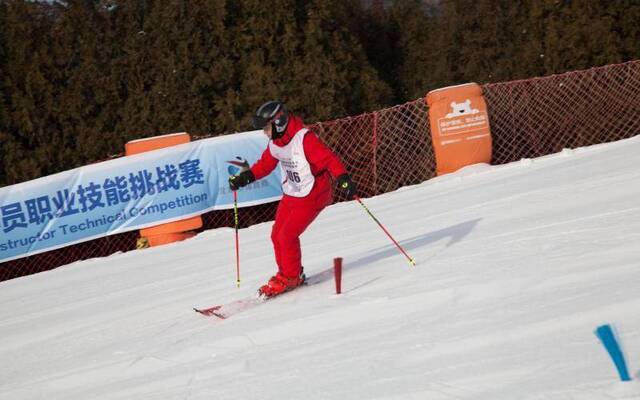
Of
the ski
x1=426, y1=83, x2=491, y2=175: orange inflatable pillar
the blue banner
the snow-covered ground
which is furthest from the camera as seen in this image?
x1=426, y1=83, x2=491, y2=175: orange inflatable pillar

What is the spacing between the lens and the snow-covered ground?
11.3ft

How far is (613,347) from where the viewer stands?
275cm

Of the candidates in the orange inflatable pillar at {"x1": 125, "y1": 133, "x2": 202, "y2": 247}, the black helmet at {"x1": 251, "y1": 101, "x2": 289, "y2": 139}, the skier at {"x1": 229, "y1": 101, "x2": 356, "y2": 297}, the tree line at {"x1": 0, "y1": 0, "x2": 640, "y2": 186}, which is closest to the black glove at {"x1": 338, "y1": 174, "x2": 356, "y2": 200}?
Answer: the skier at {"x1": 229, "y1": 101, "x2": 356, "y2": 297}

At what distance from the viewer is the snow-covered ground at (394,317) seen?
3455mm

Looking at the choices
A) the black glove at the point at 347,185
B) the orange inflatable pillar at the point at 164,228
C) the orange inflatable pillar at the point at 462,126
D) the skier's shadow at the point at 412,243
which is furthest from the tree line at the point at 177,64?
the black glove at the point at 347,185

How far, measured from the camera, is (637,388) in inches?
111

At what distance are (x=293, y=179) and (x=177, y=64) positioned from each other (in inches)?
396

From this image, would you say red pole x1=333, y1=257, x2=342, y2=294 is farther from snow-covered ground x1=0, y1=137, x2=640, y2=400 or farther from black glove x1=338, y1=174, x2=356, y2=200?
black glove x1=338, y1=174, x2=356, y2=200

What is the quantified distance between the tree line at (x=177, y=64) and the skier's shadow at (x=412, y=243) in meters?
8.43

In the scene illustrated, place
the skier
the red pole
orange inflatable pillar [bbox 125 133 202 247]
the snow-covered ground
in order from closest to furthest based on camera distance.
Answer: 1. the snow-covered ground
2. the red pole
3. the skier
4. orange inflatable pillar [bbox 125 133 202 247]

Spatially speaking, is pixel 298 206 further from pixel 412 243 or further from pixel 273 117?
pixel 412 243

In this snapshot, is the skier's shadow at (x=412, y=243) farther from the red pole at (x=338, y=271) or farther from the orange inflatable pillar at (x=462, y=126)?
the orange inflatable pillar at (x=462, y=126)

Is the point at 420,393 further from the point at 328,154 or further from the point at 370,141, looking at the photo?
the point at 370,141

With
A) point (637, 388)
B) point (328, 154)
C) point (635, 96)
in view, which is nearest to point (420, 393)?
point (637, 388)
